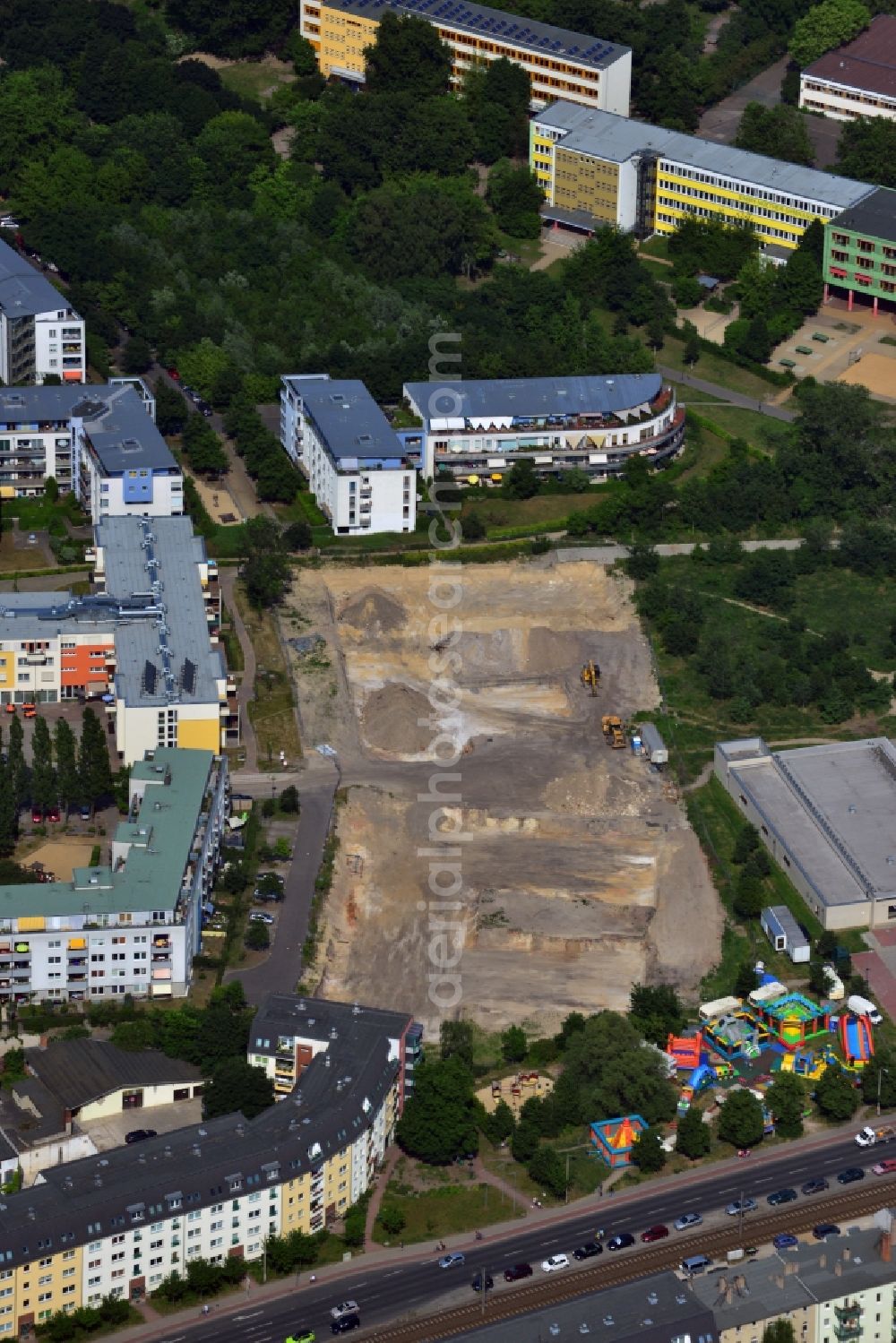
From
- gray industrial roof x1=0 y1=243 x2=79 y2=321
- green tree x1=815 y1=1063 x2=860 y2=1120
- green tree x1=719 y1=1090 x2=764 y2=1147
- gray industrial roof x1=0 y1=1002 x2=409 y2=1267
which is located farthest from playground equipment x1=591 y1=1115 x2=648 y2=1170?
gray industrial roof x1=0 y1=243 x2=79 y2=321

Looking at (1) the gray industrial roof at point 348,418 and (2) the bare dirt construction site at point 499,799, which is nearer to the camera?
(2) the bare dirt construction site at point 499,799

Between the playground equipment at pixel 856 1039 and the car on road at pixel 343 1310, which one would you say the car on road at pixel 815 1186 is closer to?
the playground equipment at pixel 856 1039

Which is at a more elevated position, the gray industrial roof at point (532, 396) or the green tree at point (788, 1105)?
the gray industrial roof at point (532, 396)

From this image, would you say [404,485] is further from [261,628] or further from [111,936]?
[111,936]

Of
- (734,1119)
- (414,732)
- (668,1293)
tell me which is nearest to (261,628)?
(414,732)

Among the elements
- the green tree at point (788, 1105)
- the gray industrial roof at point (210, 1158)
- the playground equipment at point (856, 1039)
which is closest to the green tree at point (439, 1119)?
the gray industrial roof at point (210, 1158)

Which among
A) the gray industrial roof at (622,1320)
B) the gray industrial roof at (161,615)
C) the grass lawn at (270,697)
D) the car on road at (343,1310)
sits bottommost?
the car on road at (343,1310)

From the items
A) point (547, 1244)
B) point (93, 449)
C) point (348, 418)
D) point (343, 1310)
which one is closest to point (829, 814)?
point (547, 1244)

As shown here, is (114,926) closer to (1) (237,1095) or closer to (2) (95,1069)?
(2) (95,1069)
